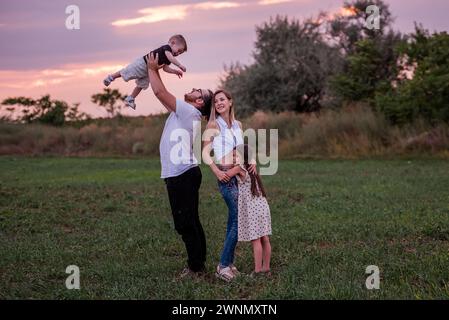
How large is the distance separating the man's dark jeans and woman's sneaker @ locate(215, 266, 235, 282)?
0.79ft

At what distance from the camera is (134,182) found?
17734mm

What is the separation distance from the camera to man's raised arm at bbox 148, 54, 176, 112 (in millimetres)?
6059

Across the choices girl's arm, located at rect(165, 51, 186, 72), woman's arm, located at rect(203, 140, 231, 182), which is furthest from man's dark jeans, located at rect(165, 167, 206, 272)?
girl's arm, located at rect(165, 51, 186, 72)

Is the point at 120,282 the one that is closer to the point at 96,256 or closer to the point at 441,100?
the point at 96,256

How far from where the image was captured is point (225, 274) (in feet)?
21.0

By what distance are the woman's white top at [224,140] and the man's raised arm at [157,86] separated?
0.53 metres

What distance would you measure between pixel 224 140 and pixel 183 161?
466mm

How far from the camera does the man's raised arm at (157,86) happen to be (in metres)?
6.06

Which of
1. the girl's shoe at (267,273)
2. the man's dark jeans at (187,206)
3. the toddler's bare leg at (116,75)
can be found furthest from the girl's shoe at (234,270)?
the toddler's bare leg at (116,75)

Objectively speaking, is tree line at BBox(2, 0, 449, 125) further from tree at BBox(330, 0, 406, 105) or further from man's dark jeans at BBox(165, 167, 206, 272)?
man's dark jeans at BBox(165, 167, 206, 272)
